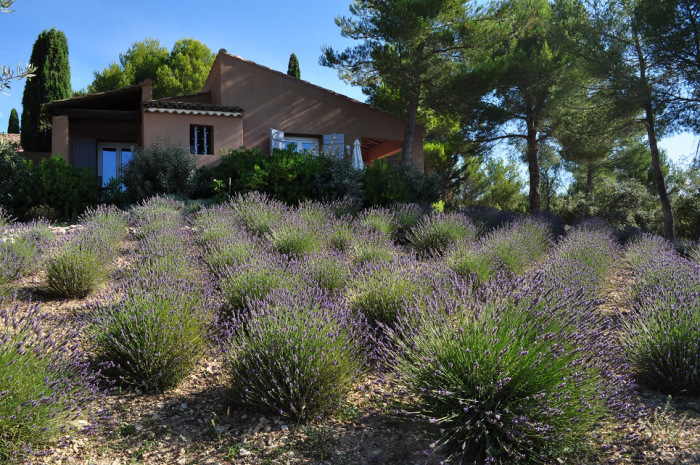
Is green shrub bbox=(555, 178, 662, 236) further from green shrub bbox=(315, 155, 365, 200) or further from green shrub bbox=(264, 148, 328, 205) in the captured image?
green shrub bbox=(264, 148, 328, 205)

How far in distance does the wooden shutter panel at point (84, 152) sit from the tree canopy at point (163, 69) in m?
8.37

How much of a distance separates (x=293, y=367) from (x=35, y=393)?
47.6 inches

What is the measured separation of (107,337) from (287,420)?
129cm

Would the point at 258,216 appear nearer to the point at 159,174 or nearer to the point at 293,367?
the point at 293,367

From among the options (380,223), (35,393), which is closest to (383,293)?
(35,393)

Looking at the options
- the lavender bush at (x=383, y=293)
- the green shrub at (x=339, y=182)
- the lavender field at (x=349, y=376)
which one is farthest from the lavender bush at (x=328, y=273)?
the green shrub at (x=339, y=182)

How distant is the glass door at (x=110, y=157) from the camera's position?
48.4 ft

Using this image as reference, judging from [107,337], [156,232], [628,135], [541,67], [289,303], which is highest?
[541,67]

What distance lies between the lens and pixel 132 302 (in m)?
2.95

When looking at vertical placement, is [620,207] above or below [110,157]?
below

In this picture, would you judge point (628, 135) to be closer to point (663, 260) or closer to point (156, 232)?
point (663, 260)

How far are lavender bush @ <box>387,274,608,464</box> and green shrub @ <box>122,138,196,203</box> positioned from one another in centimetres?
967

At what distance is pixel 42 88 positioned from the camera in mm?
15977

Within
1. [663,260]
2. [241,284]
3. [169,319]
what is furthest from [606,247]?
[169,319]
